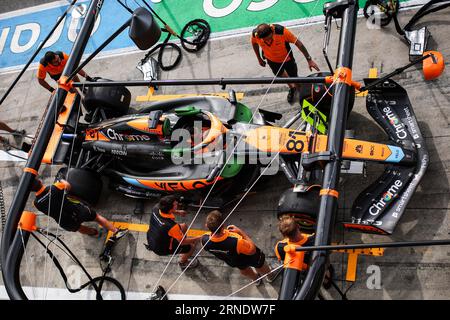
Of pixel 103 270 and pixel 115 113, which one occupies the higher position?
pixel 115 113

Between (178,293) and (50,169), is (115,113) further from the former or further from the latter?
(178,293)

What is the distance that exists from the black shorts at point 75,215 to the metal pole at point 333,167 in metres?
4.35

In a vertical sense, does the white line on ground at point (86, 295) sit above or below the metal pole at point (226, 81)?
below

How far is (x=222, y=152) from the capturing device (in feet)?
22.5

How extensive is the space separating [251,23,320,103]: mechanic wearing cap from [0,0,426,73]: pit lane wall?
1840 mm

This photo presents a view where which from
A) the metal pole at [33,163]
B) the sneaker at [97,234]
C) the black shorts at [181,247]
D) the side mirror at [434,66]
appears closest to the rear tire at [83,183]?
the sneaker at [97,234]

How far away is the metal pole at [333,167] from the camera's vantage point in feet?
12.4

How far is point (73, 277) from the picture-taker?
25.6 ft

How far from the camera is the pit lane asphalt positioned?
20.6 ft

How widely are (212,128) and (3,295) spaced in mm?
4632

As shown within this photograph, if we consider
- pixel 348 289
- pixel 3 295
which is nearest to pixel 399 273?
pixel 348 289

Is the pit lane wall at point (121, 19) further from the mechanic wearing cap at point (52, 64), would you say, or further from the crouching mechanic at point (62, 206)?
the crouching mechanic at point (62, 206)

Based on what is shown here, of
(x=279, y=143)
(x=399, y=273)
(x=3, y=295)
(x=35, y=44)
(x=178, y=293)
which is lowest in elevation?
(x=3, y=295)

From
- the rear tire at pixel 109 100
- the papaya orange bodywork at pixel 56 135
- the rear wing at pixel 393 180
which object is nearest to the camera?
the rear wing at pixel 393 180
